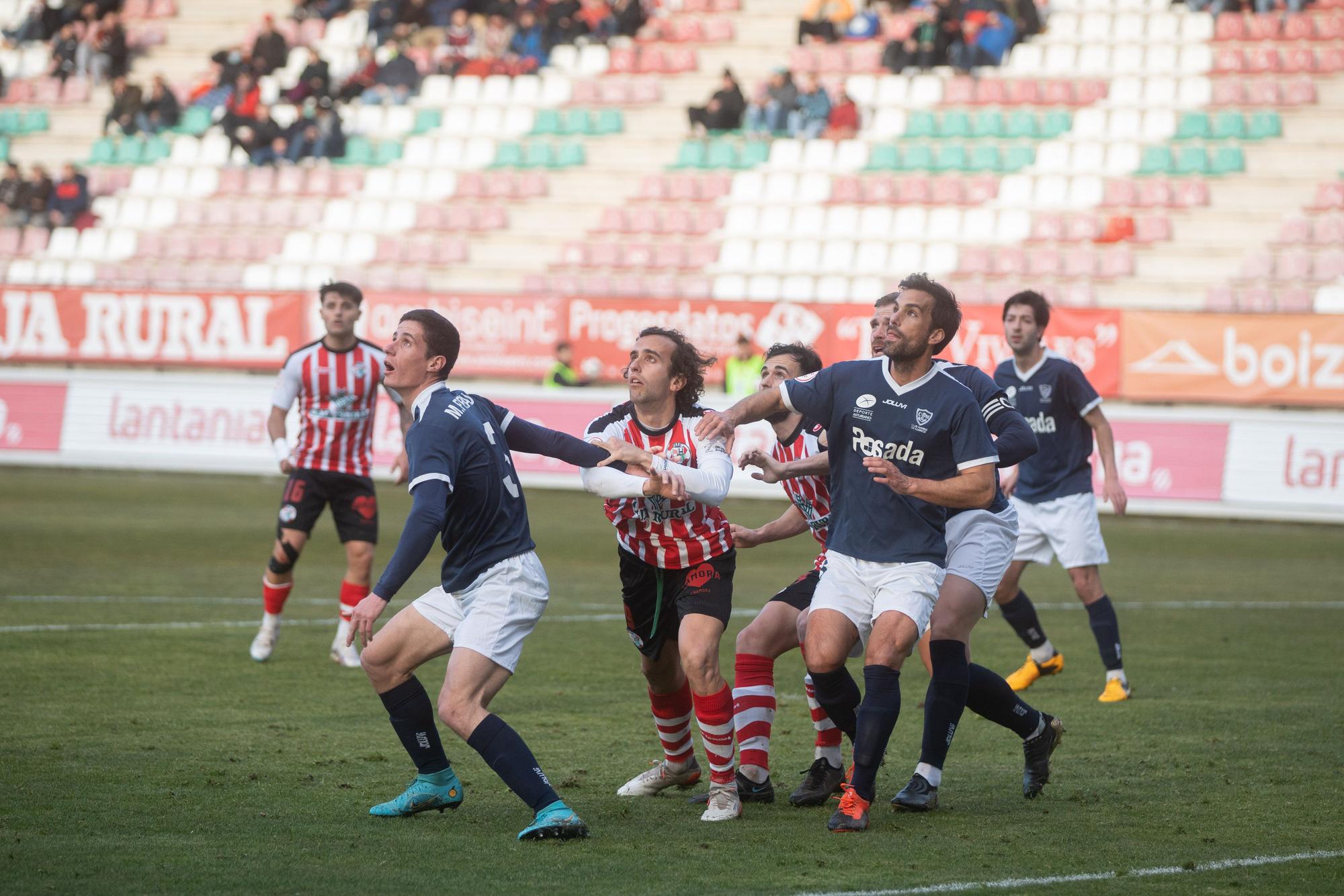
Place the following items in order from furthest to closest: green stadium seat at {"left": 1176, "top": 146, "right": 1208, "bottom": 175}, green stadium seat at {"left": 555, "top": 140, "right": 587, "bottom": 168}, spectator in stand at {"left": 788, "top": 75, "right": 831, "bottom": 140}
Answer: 1. green stadium seat at {"left": 555, "top": 140, "right": 587, "bottom": 168}
2. spectator in stand at {"left": 788, "top": 75, "right": 831, "bottom": 140}
3. green stadium seat at {"left": 1176, "top": 146, "right": 1208, "bottom": 175}

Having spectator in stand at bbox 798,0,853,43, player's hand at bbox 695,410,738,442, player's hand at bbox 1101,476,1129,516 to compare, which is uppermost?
spectator in stand at bbox 798,0,853,43

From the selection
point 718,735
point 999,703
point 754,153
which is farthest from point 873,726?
point 754,153

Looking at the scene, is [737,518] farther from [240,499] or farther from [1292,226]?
[1292,226]

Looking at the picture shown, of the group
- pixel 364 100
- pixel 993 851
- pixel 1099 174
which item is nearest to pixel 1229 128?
pixel 1099 174

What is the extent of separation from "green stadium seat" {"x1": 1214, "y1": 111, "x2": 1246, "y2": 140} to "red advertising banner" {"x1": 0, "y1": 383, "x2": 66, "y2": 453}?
61.5 feet

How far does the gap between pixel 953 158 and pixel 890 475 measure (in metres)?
22.7

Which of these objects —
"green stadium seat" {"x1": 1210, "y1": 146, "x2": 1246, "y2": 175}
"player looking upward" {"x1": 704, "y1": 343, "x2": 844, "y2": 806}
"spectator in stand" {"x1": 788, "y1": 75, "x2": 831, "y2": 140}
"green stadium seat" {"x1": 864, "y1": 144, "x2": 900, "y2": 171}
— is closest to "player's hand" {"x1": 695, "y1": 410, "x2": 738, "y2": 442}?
"player looking upward" {"x1": 704, "y1": 343, "x2": 844, "y2": 806}

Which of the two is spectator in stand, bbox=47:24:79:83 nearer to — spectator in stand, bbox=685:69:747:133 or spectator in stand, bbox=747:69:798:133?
spectator in stand, bbox=685:69:747:133

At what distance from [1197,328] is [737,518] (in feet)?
24.2

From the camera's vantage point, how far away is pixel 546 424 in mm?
21625

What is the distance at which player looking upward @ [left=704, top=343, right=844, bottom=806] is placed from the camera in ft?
21.6

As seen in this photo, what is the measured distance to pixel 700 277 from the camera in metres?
26.8

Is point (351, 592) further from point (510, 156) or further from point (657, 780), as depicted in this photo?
point (510, 156)

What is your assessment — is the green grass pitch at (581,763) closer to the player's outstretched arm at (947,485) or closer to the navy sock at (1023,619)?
→ the navy sock at (1023,619)
